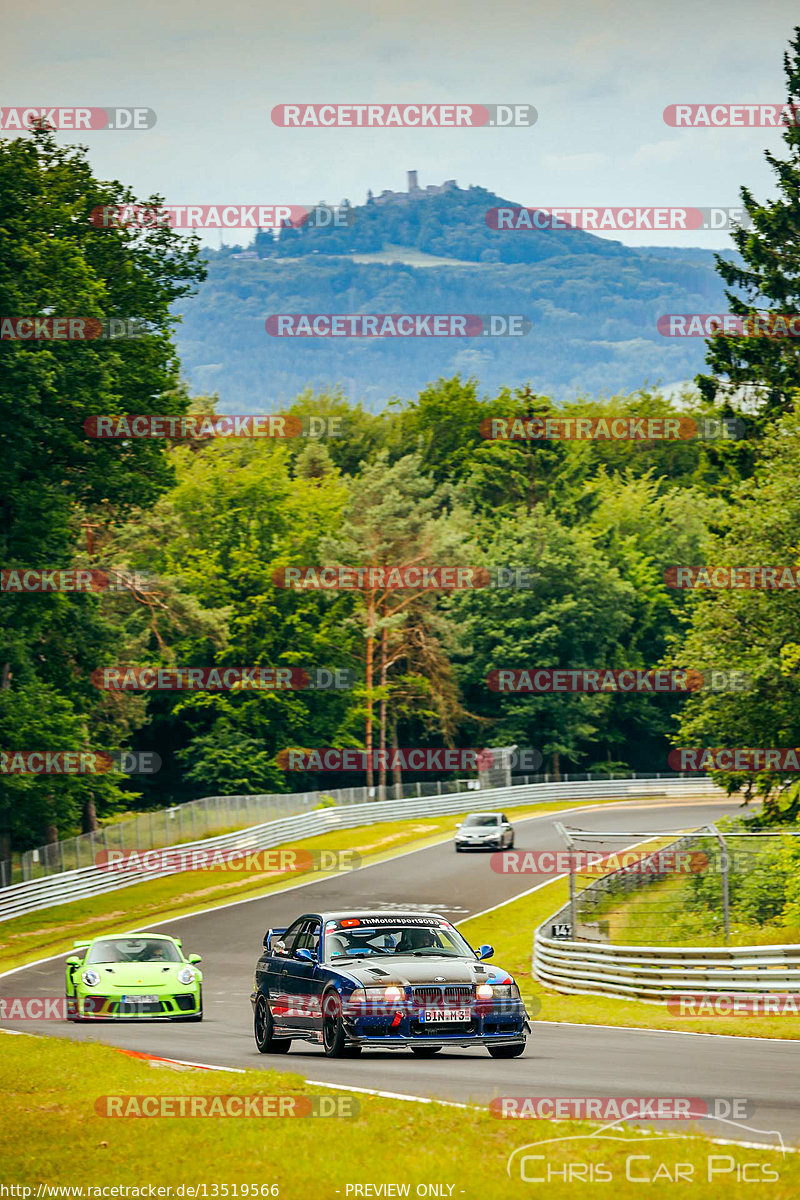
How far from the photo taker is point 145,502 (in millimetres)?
44062

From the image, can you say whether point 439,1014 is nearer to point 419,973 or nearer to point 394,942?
point 419,973

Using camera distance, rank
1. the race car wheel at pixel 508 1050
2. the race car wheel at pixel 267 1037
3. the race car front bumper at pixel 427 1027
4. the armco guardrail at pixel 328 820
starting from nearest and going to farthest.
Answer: the race car front bumper at pixel 427 1027
the race car wheel at pixel 508 1050
the race car wheel at pixel 267 1037
the armco guardrail at pixel 328 820

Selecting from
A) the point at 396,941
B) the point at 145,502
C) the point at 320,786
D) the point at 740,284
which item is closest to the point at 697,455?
the point at 320,786

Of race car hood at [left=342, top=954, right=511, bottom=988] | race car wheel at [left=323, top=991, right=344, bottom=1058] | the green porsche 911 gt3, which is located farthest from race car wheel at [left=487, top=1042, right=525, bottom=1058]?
the green porsche 911 gt3

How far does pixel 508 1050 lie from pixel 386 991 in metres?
1.51

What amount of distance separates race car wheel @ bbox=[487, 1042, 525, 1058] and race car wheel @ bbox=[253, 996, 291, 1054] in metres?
2.29

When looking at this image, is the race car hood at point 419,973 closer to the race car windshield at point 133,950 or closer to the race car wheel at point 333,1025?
the race car wheel at point 333,1025

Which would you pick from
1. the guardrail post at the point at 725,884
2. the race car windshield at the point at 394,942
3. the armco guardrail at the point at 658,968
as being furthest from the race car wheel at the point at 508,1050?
the guardrail post at the point at 725,884

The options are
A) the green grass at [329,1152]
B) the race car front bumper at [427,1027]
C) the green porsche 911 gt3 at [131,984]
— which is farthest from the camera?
the green porsche 911 gt3 at [131,984]

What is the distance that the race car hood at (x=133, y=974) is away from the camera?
20.0 m

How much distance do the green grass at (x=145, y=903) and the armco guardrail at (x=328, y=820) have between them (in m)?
0.34

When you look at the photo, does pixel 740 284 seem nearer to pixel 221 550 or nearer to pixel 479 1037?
pixel 221 550

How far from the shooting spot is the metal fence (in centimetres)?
4300

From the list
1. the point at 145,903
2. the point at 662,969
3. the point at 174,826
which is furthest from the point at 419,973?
the point at 174,826
